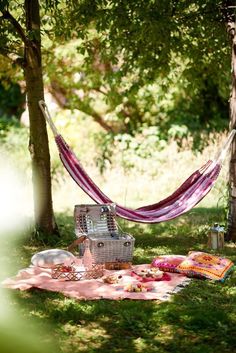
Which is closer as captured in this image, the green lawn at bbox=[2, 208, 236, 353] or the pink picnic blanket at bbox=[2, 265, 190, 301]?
the green lawn at bbox=[2, 208, 236, 353]

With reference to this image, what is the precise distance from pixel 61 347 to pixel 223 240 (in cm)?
268

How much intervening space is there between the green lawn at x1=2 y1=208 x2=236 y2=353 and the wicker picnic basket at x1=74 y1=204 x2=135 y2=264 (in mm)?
711

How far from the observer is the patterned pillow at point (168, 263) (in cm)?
477

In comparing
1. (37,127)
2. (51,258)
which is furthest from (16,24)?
(51,258)

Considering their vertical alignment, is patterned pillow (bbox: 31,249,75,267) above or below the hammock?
below

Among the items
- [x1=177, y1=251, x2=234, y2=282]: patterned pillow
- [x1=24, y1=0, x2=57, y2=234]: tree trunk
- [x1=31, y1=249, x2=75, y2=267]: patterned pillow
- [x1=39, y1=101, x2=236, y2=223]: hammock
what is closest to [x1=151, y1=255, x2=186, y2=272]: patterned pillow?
[x1=177, y1=251, x2=234, y2=282]: patterned pillow

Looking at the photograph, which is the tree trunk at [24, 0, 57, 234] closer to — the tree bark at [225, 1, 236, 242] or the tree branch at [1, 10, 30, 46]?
the tree branch at [1, 10, 30, 46]

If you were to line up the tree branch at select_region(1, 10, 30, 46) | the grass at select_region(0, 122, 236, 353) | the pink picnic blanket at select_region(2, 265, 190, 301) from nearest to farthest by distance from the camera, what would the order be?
the grass at select_region(0, 122, 236, 353)
the pink picnic blanket at select_region(2, 265, 190, 301)
the tree branch at select_region(1, 10, 30, 46)

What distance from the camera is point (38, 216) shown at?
19.8ft

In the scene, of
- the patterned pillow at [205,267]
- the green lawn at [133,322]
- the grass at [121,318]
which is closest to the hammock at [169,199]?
the grass at [121,318]

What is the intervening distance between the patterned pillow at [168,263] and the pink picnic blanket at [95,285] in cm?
7

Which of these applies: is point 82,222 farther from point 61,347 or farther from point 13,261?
point 61,347

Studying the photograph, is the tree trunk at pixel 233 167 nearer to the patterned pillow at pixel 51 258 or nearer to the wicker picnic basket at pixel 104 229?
the wicker picnic basket at pixel 104 229

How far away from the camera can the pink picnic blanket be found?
163 inches
